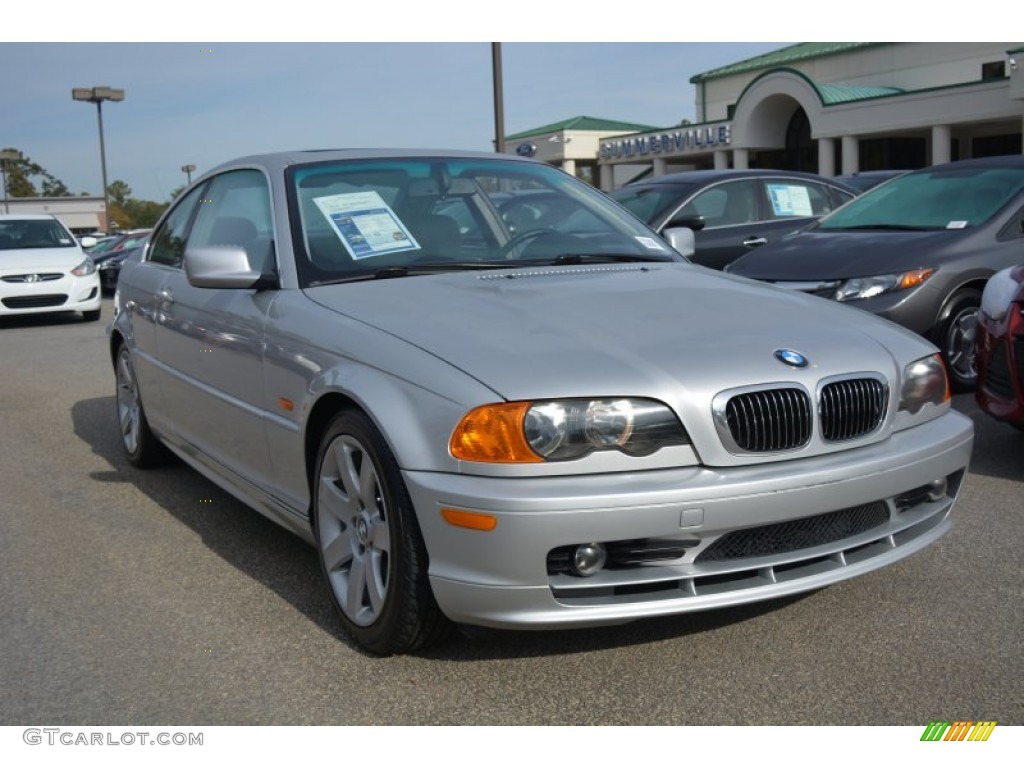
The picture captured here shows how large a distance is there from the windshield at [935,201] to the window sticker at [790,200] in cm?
207

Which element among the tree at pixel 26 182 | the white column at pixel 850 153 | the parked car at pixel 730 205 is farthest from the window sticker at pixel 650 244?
the tree at pixel 26 182

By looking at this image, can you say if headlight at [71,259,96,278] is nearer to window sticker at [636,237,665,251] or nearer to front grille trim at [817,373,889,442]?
window sticker at [636,237,665,251]

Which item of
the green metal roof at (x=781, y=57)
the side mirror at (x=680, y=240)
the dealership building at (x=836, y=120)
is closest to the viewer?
the side mirror at (x=680, y=240)

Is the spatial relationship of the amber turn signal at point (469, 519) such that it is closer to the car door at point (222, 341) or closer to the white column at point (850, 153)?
the car door at point (222, 341)

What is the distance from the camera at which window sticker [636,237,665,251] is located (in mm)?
4594

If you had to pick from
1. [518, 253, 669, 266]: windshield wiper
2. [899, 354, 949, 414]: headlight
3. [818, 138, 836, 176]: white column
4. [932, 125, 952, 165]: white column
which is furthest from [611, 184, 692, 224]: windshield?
[818, 138, 836, 176]: white column

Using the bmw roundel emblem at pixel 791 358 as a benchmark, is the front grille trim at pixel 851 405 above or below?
below

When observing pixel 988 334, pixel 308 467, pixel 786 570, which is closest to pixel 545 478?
pixel 786 570

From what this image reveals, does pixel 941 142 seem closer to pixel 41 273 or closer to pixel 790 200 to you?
pixel 790 200

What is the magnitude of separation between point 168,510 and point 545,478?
275 cm

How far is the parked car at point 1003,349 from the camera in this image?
5.16 metres

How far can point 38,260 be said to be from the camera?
15.6m

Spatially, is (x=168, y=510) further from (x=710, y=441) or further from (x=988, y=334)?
(x=988, y=334)

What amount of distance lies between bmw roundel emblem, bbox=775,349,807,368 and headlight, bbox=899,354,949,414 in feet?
1.37
